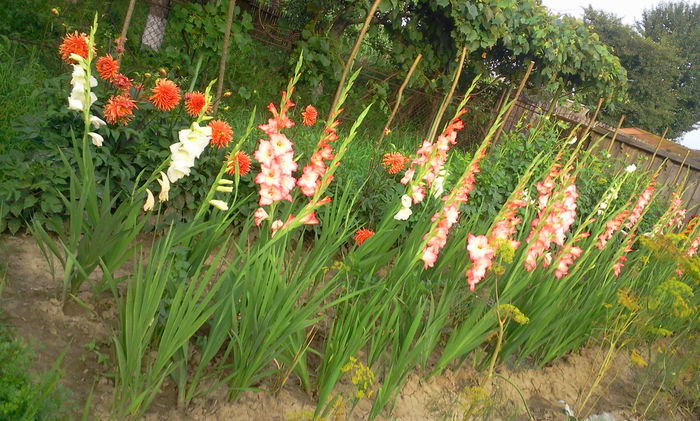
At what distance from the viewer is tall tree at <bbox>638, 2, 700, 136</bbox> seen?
34.2 meters

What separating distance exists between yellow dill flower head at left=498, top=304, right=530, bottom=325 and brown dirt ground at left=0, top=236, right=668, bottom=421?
348mm

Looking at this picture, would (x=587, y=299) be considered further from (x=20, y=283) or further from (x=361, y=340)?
(x=20, y=283)

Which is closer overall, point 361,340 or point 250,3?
point 361,340

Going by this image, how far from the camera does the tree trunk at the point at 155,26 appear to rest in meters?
6.12

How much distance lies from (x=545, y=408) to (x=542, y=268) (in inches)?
28.7

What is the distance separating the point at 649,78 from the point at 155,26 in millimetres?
31343

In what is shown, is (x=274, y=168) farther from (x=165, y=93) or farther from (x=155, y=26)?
(x=155, y=26)

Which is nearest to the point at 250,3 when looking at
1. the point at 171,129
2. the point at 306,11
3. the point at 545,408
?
the point at 306,11

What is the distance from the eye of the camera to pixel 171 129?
306cm

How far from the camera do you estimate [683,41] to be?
119ft

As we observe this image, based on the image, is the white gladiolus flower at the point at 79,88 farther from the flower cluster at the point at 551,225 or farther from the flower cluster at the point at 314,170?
the flower cluster at the point at 551,225

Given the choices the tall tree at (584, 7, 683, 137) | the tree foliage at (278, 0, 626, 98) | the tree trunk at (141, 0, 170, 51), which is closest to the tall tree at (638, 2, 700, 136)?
the tall tree at (584, 7, 683, 137)

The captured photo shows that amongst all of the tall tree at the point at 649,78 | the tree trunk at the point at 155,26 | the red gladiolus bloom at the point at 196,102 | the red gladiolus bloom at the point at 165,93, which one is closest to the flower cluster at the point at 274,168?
the red gladiolus bloom at the point at 196,102

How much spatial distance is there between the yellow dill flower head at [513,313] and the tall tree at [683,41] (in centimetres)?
3506
